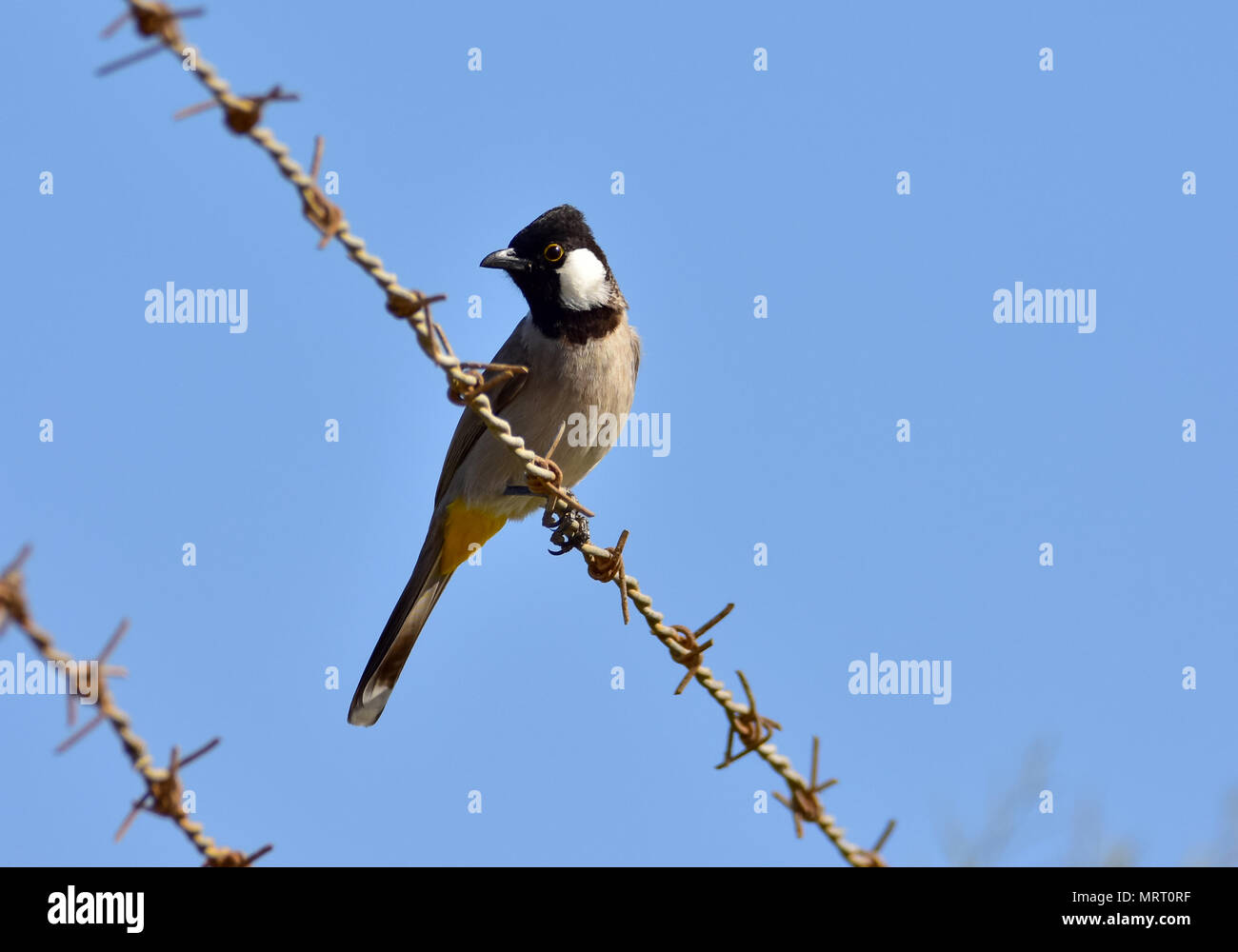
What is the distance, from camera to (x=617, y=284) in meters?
5.82

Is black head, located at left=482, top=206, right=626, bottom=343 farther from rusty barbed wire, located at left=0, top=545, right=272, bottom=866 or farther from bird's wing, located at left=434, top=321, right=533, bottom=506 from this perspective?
rusty barbed wire, located at left=0, top=545, right=272, bottom=866

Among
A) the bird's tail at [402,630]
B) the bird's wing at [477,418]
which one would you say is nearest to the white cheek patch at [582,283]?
the bird's wing at [477,418]

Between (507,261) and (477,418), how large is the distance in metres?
0.73

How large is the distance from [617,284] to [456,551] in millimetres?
1430

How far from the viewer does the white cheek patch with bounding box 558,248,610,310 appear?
5.55 metres

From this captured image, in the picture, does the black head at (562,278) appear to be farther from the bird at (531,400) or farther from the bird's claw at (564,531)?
the bird's claw at (564,531)

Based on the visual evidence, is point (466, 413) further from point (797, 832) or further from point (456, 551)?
point (797, 832)

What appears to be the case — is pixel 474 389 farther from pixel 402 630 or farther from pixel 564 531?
pixel 402 630

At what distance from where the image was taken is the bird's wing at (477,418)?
5398 millimetres

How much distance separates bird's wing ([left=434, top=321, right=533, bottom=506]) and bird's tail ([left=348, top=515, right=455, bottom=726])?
0.75 feet

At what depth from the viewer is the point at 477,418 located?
5.41m

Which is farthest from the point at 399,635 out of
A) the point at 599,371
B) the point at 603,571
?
the point at 603,571
